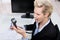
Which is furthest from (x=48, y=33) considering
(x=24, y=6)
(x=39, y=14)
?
(x=24, y=6)

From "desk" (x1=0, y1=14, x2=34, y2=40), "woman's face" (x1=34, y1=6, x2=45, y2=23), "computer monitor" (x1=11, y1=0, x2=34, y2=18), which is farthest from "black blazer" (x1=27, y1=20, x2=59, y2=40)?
"computer monitor" (x1=11, y1=0, x2=34, y2=18)

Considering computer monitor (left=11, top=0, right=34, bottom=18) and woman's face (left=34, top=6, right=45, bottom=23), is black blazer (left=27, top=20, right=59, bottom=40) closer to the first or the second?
woman's face (left=34, top=6, right=45, bottom=23)

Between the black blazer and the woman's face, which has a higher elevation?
the woman's face

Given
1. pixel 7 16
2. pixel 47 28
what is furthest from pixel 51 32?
pixel 7 16

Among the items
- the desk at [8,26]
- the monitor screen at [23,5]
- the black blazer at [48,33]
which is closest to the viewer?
the black blazer at [48,33]

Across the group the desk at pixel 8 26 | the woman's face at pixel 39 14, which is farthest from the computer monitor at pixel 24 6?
the woman's face at pixel 39 14

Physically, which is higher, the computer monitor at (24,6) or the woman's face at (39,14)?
the woman's face at (39,14)

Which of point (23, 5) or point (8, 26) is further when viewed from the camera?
point (23, 5)

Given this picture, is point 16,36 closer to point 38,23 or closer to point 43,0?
point 38,23

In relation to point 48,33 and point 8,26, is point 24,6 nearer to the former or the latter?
point 8,26

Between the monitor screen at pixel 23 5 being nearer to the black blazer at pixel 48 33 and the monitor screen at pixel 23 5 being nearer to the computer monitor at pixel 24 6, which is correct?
the computer monitor at pixel 24 6

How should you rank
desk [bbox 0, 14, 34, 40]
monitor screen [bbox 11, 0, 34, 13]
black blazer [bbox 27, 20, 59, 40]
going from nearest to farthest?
black blazer [bbox 27, 20, 59, 40] < desk [bbox 0, 14, 34, 40] < monitor screen [bbox 11, 0, 34, 13]

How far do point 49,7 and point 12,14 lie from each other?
5.03ft

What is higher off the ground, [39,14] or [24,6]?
[39,14]
